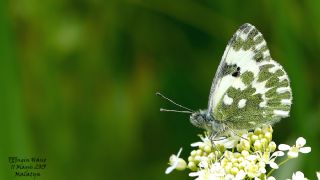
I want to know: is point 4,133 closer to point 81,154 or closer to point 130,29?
point 81,154

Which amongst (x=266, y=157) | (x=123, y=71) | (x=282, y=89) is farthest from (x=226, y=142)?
(x=123, y=71)

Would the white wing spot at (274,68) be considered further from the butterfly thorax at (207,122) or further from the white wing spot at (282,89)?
the butterfly thorax at (207,122)

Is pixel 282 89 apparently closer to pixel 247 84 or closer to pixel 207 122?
pixel 247 84

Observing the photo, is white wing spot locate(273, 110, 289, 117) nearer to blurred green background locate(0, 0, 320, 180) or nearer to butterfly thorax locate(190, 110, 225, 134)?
butterfly thorax locate(190, 110, 225, 134)

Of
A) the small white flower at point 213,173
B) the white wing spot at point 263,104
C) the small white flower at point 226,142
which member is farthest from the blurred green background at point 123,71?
the small white flower at point 213,173

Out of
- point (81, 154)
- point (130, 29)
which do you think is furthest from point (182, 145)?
point (130, 29)
